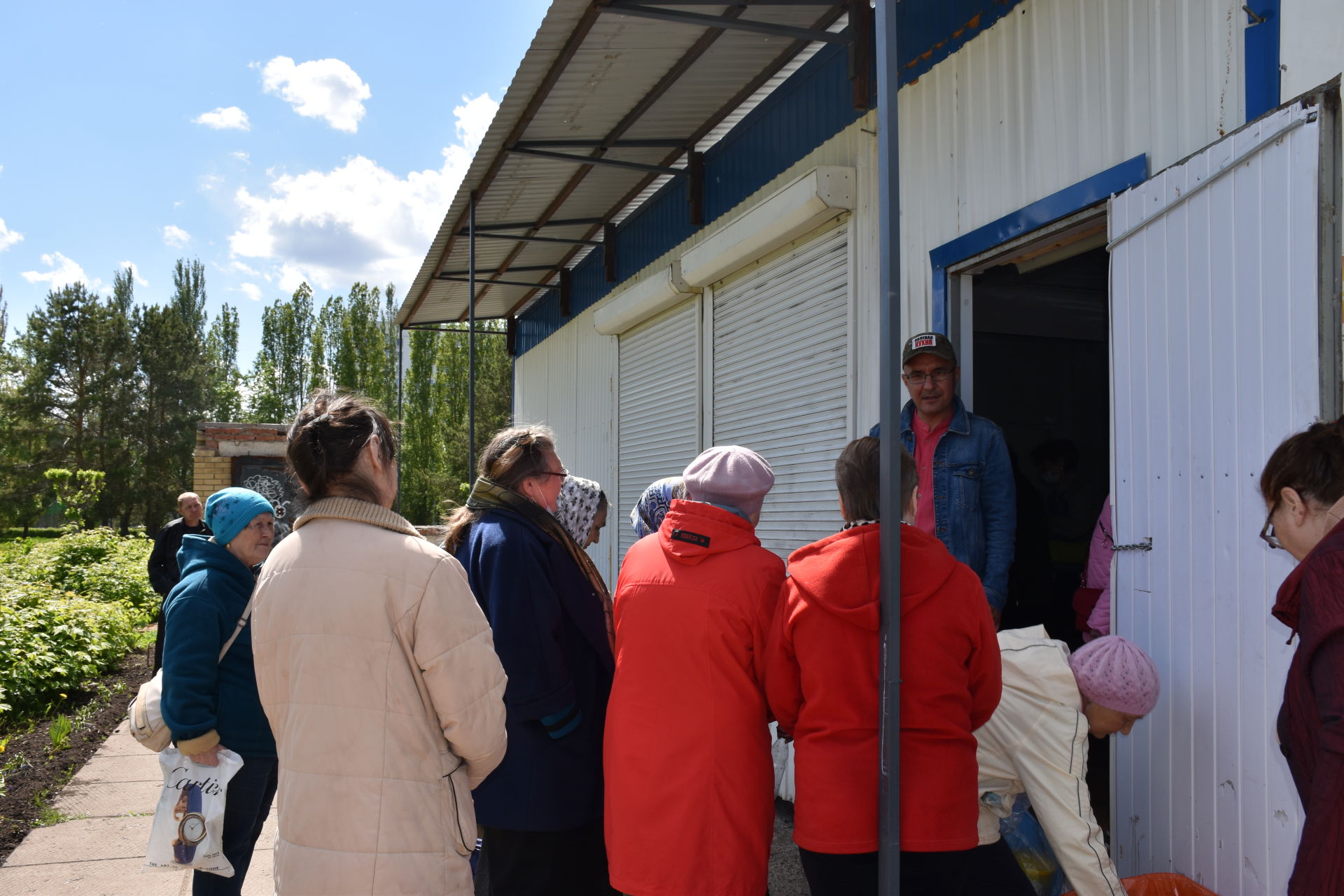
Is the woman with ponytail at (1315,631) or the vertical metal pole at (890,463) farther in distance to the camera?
the vertical metal pole at (890,463)

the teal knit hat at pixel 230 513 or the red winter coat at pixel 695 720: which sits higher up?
the teal knit hat at pixel 230 513

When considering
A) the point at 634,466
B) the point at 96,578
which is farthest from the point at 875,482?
the point at 96,578

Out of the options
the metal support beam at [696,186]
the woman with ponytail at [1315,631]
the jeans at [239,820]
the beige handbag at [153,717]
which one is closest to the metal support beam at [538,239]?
the metal support beam at [696,186]

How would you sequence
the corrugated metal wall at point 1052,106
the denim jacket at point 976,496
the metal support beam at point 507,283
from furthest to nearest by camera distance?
the metal support beam at point 507,283, the denim jacket at point 976,496, the corrugated metal wall at point 1052,106

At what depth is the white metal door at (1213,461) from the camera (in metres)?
2.60

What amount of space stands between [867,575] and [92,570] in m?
12.5

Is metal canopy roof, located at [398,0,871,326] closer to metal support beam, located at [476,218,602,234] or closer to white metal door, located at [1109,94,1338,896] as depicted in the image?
metal support beam, located at [476,218,602,234]

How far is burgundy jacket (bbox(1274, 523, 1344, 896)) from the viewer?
147 cm

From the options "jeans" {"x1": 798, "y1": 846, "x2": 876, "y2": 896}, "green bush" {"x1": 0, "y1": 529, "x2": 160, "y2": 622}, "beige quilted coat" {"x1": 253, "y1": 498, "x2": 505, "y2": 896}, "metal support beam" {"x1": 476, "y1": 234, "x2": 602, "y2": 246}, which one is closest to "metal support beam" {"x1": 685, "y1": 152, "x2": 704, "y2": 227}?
"metal support beam" {"x1": 476, "y1": 234, "x2": 602, "y2": 246}

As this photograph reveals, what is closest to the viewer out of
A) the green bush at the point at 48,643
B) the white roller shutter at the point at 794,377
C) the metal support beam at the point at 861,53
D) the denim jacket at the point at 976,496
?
the denim jacket at the point at 976,496

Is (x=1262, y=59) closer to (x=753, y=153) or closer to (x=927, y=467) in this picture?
(x=927, y=467)

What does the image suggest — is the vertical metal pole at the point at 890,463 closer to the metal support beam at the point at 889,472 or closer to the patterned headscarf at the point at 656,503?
the metal support beam at the point at 889,472

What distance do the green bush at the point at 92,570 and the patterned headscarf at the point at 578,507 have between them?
9690mm

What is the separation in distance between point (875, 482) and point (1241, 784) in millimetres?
1543
